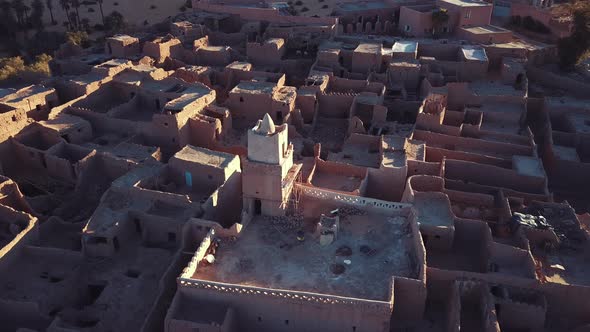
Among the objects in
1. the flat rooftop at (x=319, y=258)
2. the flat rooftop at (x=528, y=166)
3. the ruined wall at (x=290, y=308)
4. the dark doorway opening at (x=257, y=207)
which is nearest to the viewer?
the ruined wall at (x=290, y=308)

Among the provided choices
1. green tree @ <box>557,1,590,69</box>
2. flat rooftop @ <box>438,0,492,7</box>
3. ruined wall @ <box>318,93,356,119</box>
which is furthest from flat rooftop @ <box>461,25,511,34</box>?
ruined wall @ <box>318,93,356,119</box>

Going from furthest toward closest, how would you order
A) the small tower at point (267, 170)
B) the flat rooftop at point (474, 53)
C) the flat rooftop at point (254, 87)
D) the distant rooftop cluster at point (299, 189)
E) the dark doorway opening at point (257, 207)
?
1. the flat rooftop at point (474, 53)
2. the flat rooftop at point (254, 87)
3. the dark doorway opening at point (257, 207)
4. the small tower at point (267, 170)
5. the distant rooftop cluster at point (299, 189)

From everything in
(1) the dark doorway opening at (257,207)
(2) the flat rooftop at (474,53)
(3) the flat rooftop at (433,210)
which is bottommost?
(3) the flat rooftop at (433,210)

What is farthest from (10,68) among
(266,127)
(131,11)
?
(131,11)

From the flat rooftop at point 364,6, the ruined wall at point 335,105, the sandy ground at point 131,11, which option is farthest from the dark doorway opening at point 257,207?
the sandy ground at point 131,11

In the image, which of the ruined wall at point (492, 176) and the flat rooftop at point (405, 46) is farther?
the flat rooftop at point (405, 46)

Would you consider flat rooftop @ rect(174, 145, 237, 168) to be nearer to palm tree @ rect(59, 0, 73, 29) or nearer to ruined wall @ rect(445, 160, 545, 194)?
ruined wall @ rect(445, 160, 545, 194)

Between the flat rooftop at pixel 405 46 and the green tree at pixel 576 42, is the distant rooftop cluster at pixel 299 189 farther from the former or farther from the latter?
the green tree at pixel 576 42
